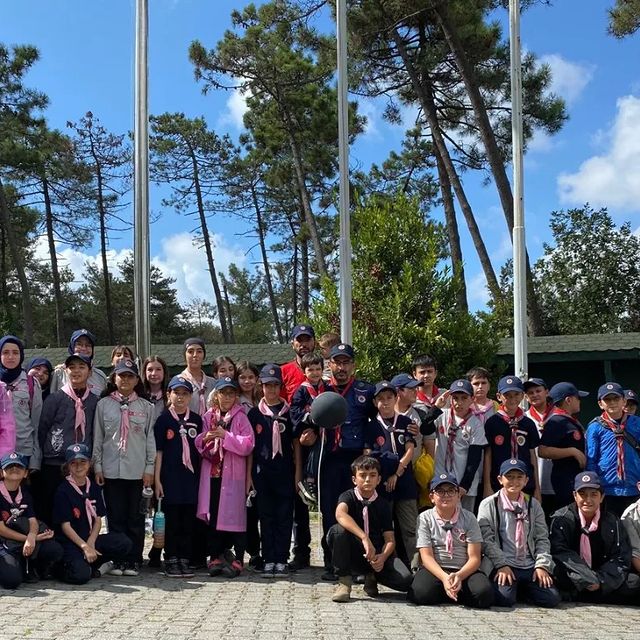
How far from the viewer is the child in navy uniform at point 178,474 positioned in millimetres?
6883

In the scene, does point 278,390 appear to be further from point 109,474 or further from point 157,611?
point 157,611

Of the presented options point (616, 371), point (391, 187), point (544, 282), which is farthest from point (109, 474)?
point (391, 187)

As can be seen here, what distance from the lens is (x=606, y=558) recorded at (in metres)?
6.23

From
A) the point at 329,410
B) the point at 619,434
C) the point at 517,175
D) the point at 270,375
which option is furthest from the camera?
the point at 517,175

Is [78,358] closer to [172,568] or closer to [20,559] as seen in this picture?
[20,559]

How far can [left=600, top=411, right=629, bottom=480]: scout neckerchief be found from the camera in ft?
22.0

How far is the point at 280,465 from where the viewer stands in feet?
22.9

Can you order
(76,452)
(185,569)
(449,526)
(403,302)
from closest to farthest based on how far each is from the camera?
(449,526), (76,452), (185,569), (403,302)

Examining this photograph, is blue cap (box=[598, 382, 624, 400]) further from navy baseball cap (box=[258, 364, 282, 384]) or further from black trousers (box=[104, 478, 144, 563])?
black trousers (box=[104, 478, 144, 563])

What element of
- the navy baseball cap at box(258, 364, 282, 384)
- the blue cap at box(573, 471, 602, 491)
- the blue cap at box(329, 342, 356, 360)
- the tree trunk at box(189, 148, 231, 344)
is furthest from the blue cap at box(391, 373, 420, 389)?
the tree trunk at box(189, 148, 231, 344)

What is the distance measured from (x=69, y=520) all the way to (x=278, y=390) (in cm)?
206

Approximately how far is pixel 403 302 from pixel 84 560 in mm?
6761

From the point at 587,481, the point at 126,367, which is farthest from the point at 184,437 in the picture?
the point at 587,481

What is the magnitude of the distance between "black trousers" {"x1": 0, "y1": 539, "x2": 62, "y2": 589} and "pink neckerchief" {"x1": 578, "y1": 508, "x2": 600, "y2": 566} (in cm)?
416
